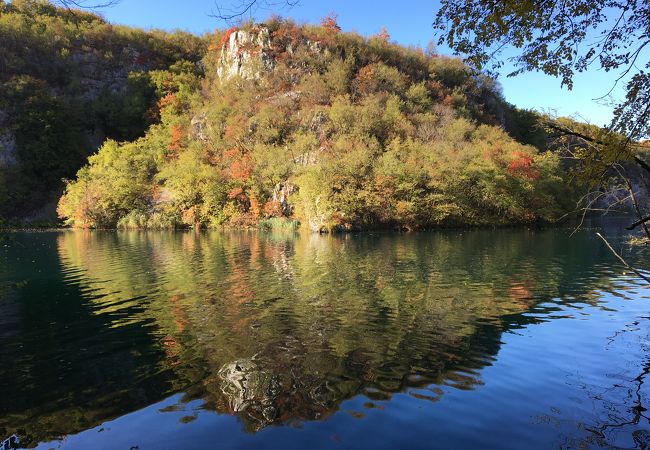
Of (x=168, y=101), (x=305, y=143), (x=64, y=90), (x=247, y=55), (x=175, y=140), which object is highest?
(x=247, y=55)

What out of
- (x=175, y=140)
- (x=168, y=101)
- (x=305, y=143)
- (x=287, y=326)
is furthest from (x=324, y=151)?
(x=287, y=326)

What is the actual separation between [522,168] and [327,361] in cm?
5142

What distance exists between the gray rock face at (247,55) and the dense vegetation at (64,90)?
18.1 m

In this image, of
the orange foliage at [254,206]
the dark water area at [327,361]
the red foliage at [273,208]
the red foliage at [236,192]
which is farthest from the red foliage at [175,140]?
the dark water area at [327,361]

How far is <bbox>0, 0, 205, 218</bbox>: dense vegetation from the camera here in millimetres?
75438

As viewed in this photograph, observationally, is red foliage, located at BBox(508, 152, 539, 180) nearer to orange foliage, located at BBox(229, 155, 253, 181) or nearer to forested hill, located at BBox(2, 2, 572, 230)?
forested hill, located at BBox(2, 2, 572, 230)

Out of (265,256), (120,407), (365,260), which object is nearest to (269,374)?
(120,407)

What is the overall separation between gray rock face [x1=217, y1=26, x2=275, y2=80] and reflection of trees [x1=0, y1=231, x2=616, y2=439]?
64.1m

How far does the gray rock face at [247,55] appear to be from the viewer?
266ft

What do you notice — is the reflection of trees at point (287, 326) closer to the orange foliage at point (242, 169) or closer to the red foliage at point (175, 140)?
the orange foliage at point (242, 169)

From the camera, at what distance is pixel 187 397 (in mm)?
7680

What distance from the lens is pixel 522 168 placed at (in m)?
53.7

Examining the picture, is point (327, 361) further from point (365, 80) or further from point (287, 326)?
point (365, 80)

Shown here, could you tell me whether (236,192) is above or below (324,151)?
below
